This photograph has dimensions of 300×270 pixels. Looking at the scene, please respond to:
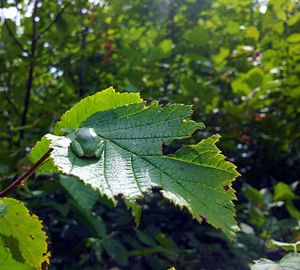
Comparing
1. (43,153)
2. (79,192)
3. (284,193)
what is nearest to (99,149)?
(43,153)

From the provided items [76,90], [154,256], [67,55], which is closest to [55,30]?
[67,55]

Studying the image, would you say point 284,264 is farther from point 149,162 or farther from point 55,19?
point 55,19

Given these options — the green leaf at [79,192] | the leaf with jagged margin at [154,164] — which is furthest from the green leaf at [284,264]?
the green leaf at [79,192]

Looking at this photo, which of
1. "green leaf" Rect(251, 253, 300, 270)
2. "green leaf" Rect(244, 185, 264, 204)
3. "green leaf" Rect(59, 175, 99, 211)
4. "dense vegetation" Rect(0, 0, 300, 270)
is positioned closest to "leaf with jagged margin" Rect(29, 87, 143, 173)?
"green leaf" Rect(251, 253, 300, 270)

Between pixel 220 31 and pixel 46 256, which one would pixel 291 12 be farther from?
pixel 46 256

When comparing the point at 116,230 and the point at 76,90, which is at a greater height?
the point at 76,90

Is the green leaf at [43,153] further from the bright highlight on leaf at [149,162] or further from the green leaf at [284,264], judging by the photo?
the green leaf at [284,264]
